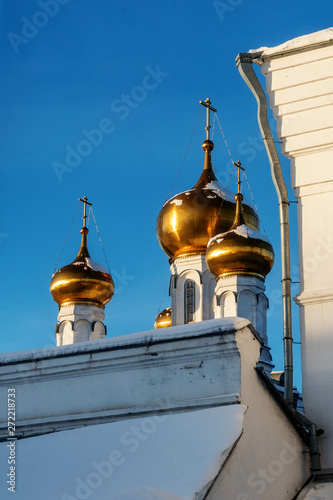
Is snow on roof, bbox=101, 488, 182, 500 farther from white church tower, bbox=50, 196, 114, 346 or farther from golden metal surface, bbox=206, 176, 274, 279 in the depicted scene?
white church tower, bbox=50, 196, 114, 346

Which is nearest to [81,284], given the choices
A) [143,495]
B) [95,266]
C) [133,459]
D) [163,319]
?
[95,266]

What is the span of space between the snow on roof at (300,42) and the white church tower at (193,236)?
33.9ft

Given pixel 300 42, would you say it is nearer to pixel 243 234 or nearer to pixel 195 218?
pixel 243 234

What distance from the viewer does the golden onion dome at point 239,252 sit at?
54.6 ft

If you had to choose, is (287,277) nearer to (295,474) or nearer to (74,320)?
(295,474)

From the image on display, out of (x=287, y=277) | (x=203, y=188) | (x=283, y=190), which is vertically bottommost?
(x=287, y=277)

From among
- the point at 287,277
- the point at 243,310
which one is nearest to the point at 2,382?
the point at 287,277

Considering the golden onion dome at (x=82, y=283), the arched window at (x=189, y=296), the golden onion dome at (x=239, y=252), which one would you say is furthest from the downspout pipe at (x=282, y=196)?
the golden onion dome at (x=82, y=283)

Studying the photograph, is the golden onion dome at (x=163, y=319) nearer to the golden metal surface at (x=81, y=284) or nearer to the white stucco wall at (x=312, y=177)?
the golden metal surface at (x=81, y=284)

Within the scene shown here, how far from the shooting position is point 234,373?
19.9 feet

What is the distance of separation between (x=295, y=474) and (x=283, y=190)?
251 centimetres

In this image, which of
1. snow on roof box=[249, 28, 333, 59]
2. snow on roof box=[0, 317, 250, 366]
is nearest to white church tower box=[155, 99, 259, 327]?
snow on roof box=[249, 28, 333, 59]

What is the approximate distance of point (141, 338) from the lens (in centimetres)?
645

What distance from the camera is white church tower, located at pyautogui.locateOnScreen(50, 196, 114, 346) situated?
19.5 m
